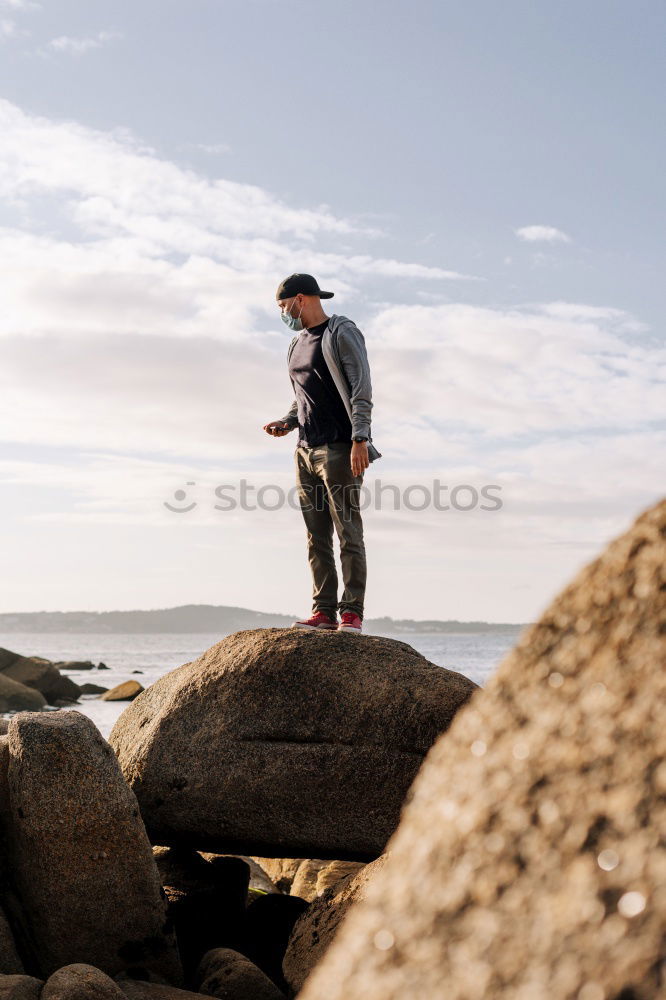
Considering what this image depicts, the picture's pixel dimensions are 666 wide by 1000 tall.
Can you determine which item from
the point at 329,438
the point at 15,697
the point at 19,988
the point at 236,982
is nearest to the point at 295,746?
the point at 236,982

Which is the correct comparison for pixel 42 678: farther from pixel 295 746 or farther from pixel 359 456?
pixel 295 746

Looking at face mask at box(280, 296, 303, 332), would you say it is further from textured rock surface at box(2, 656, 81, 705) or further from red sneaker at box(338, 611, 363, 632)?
textured rock surface at box(2, 656, 81, 705)

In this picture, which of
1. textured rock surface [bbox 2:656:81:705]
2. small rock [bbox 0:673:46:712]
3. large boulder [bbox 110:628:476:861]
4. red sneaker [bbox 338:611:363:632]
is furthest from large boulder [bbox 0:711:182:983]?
textured rock surface [bbox 2:656:81:705]

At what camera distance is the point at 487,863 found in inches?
55.4

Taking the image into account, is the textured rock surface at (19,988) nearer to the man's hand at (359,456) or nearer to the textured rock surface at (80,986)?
the textured rock surface at (80,986)

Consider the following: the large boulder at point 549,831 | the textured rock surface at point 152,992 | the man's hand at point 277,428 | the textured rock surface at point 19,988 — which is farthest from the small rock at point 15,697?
the large boulder at point 549,831

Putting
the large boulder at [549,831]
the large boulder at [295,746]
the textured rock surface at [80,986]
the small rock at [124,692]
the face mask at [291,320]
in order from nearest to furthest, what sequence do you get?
the large boulder at [549,831] < the textured rock surface at [80,986] < the large boulder at [295,746] < the face mask at [291,320] < the small rock at [124,692]

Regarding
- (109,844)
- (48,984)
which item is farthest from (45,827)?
(48,984)

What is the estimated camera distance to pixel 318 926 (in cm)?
575

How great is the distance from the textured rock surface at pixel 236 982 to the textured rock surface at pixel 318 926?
0.62 feet

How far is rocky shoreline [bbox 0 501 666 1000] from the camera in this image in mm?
1308

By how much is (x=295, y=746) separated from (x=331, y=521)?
7.89 ft

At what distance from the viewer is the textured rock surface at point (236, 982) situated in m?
5.42

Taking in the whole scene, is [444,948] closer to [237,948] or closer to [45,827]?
[45,827]
